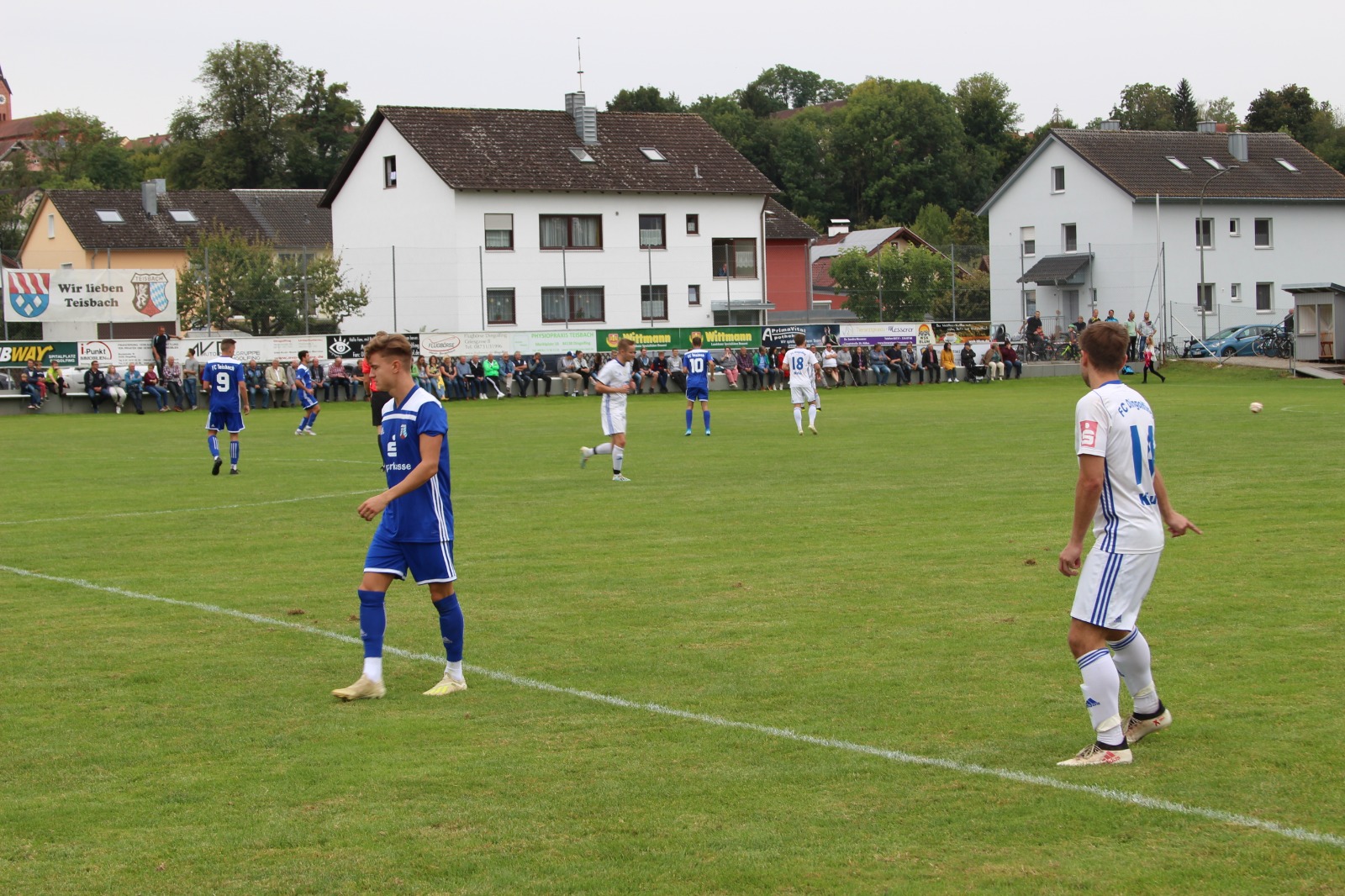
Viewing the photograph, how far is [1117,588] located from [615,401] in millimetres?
13937

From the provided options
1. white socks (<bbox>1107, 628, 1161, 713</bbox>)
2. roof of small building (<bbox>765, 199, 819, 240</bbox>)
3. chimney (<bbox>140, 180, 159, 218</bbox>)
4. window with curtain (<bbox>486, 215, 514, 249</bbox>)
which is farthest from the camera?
roof of small building (<bbox>765, 199, 819, 240</bbox>)

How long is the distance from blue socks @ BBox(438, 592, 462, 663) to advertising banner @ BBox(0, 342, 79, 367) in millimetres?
35524

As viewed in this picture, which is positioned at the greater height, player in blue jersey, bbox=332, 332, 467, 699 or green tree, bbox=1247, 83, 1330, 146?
green tree, bbox=1247, 83, 1330, 146

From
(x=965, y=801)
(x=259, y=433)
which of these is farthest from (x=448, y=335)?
(x=965, y=801)

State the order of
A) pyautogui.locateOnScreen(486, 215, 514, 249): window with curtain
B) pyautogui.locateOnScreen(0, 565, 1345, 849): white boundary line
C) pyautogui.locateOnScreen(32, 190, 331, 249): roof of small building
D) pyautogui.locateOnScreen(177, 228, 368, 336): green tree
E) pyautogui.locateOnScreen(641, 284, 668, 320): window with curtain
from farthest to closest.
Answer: pyautogui.locateOnScreen(32, 190, 331, 249): roof of small building, pyautogui.locateOnScreen(641, 284, 668, 320): window with curtain, pyautogui.locateOnScreen(486, 215, 514, 249): window with curtain, pyautogui.locateOnScreen(177, 228, 368, 336): green tree, pyautogui.locateOnScreen(0, 565, 1345, 849): white boundary line

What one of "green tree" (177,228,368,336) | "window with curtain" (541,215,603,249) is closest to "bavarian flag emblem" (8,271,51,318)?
"green tree" (177,228,368,336)

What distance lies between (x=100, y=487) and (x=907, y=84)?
304ft

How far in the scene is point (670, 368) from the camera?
47.9 meters

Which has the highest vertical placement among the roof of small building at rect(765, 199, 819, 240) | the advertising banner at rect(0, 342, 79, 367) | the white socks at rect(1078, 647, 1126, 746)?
the roof of small building at rect(765, 199, 819, 240)

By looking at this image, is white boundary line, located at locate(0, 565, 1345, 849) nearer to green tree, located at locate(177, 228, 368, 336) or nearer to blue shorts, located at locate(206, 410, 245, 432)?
blue shorts, located at locate(206, 410, 245, 432)

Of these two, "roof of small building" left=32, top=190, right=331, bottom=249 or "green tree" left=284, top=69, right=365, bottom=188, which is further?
"green tree" left=284, top=69, right=365, bottom=188

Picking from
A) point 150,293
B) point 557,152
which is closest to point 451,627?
point 150,293

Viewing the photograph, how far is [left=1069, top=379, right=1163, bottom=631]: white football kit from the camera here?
20.0 ft

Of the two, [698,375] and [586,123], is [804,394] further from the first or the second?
[586,123]
